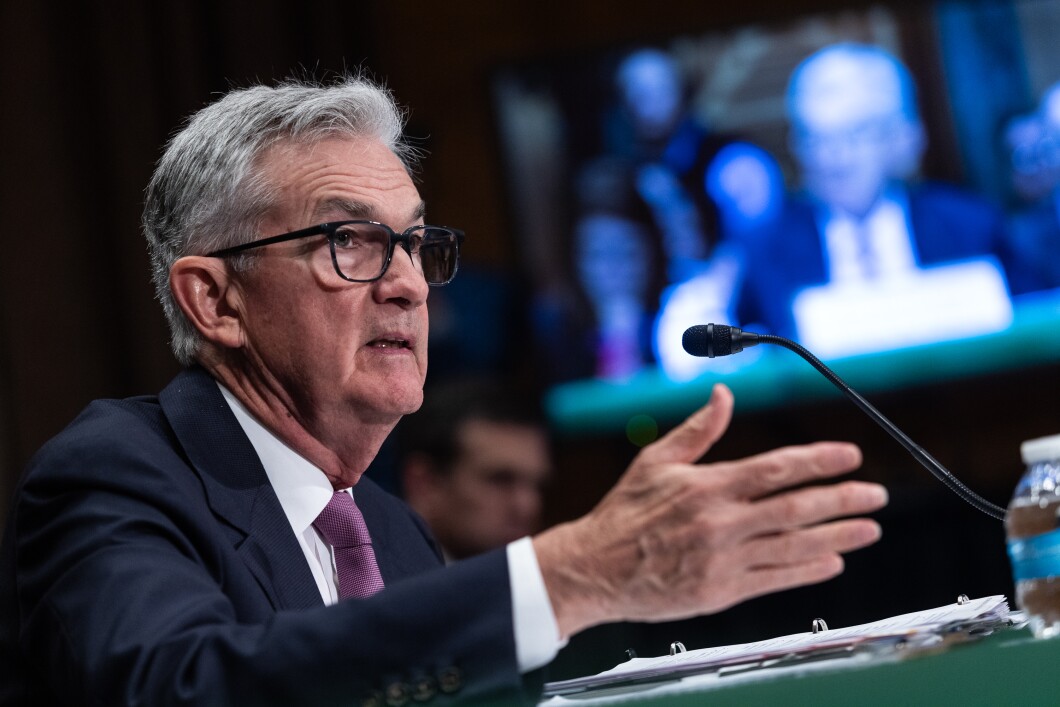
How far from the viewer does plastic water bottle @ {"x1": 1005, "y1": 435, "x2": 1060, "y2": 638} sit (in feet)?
3.79

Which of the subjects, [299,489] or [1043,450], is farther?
[299,489]

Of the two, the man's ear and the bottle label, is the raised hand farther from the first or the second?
the man's ear

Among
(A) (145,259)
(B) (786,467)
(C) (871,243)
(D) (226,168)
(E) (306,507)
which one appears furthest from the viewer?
(C) (871,243)

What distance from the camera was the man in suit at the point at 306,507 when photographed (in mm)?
1042

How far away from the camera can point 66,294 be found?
13.2 ft

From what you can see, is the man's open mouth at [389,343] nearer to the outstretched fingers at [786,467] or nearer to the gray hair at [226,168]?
the gray hair at [226,168]

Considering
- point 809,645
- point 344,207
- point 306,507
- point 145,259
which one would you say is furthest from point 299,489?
point 145,259

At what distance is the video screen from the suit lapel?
116 inches

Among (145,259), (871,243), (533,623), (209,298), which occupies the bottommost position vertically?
(533,623)

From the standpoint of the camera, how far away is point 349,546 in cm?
166

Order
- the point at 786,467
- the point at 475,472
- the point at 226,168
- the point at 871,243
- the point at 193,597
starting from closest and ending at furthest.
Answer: the point at 786,467 → the point at 193,597 → the point at 226,168 → the point at 475,472 → the point at 871,243

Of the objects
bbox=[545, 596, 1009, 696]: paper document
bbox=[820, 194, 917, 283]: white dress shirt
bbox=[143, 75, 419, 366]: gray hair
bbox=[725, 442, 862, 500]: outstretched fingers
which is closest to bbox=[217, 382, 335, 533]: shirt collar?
bbox=[143, 75, 419, 366]: gray hair

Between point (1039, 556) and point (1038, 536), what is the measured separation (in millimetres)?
24

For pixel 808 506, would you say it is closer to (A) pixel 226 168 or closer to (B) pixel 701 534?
(B) pixel 701 534
